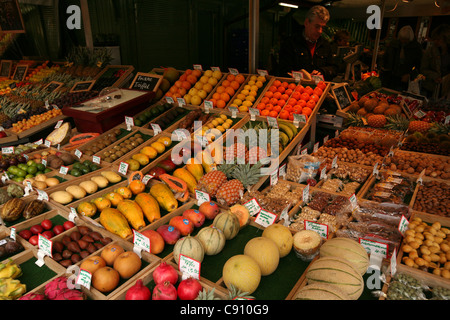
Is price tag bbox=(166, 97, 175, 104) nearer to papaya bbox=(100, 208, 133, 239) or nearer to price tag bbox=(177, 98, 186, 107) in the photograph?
price tag bbox=(177, 98, 186, 107)

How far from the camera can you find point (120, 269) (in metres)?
1.98

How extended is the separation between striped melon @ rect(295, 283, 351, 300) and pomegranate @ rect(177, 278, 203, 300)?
58 centimetres

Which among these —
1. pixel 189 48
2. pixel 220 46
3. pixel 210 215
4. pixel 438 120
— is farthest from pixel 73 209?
pixel 220 46

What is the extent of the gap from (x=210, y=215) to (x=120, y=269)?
2.93 ft

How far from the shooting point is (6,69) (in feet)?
25.3

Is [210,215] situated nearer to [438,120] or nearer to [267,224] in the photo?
[267,224]

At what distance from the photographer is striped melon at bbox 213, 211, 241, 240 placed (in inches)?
92.4

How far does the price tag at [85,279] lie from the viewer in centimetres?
185

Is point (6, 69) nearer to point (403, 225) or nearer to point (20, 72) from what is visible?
point (20, 72)

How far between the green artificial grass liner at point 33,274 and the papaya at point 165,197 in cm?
101

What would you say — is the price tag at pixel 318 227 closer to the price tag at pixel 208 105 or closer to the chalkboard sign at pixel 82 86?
the price tag at pixel 208 105

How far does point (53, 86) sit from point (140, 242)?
5114mm

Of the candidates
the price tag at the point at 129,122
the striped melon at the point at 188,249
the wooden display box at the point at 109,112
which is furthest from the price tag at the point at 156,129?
the striped melon at the point at 188,249

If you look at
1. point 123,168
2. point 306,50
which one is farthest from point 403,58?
point 123,168
